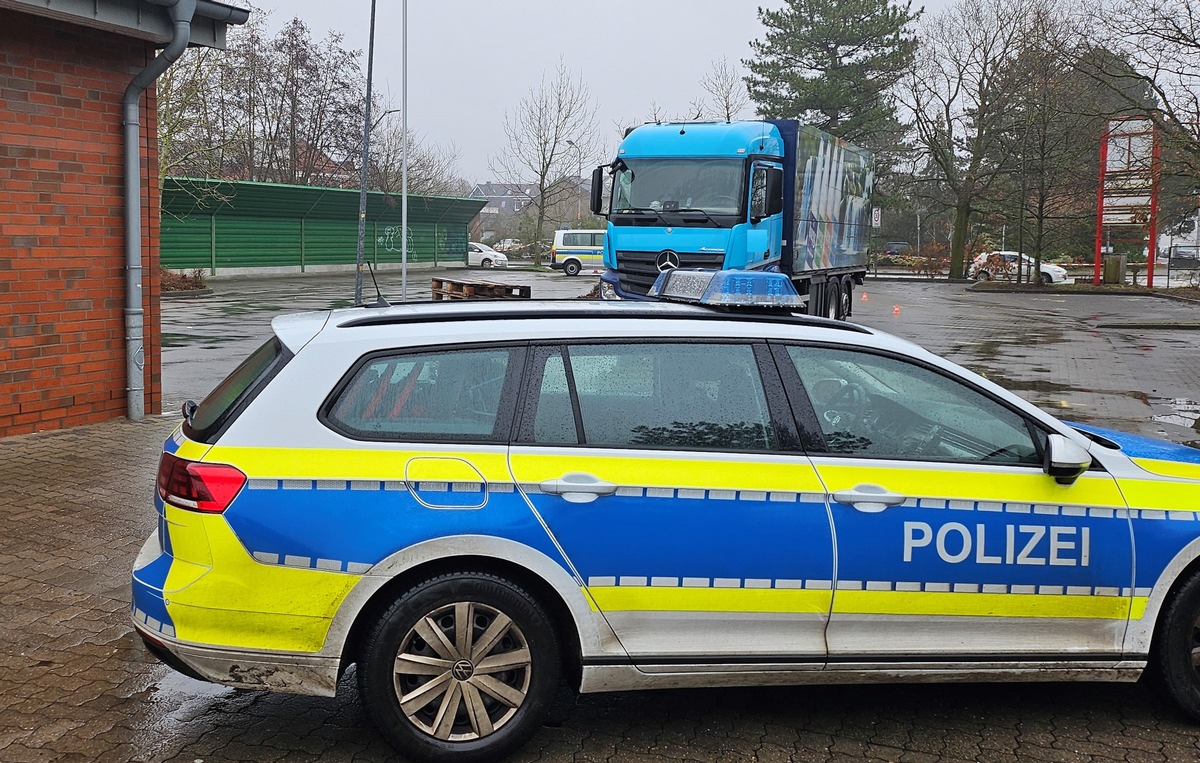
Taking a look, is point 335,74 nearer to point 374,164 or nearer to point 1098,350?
point 374,164

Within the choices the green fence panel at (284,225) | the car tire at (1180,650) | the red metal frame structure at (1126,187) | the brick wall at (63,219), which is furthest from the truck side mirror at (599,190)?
the red metal frame structure at (1126,187)

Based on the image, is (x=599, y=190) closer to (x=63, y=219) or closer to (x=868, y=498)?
(x=63, y=219)

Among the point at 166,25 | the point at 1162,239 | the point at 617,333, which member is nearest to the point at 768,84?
the point at 1162,239

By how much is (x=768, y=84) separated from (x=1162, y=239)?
35.3m

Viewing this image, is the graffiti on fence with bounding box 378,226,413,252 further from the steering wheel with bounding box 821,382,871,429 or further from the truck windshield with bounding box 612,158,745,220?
the steering wheel with bounding box 821,382,871,429

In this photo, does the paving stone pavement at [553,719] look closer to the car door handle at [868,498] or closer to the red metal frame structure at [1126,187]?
the car door handle at [868,498]

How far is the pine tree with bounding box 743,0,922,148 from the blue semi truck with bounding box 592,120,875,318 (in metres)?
35.3

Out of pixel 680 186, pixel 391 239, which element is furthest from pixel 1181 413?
pixel 391 239

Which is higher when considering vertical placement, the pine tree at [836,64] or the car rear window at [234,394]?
the pine tree at [836,64]

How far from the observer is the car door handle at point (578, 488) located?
357 cm

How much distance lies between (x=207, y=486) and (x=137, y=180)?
7.00 metres

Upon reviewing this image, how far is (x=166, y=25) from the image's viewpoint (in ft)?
30.2

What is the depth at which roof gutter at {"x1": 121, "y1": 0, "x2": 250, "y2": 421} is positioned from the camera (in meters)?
9.11

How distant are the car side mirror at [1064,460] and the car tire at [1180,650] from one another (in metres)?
0.62
